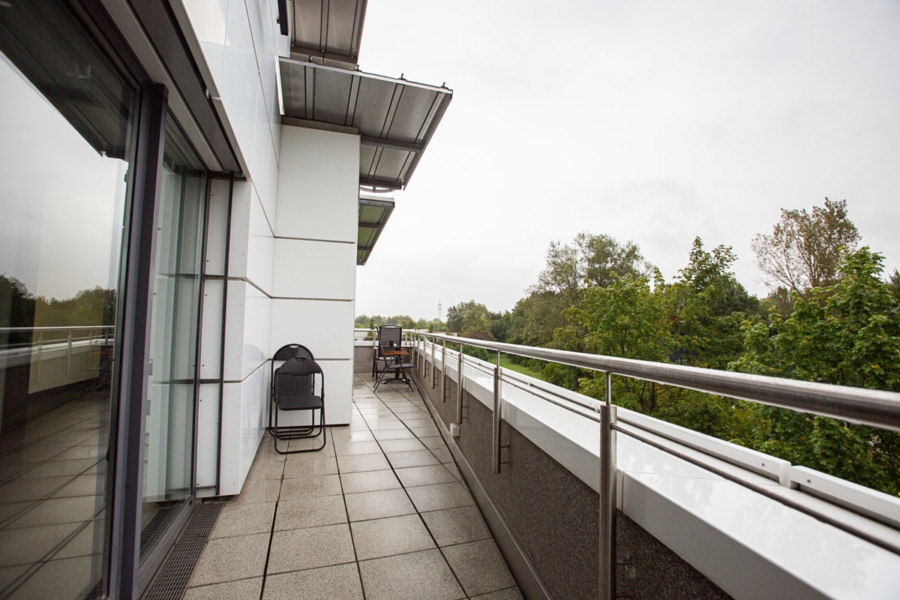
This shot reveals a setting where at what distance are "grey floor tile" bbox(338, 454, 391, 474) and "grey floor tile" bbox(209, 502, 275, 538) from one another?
30.5 inches

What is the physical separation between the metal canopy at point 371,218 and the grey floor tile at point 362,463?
3.94m

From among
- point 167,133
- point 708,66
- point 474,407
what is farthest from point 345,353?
point 708,66

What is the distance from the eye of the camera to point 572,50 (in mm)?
18328

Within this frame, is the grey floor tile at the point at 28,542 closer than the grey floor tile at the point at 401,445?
Yes

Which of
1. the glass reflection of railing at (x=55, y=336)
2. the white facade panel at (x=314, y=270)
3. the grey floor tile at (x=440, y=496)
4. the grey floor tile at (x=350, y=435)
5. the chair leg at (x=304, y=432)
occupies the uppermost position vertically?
the white facade panel at (x=314, y=270)

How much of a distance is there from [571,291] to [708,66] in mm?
16296

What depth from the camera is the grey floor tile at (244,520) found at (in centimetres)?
244

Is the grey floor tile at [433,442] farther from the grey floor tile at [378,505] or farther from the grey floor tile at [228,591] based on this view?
the grey floor tile at [228,591]

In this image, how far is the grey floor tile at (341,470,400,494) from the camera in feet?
10.1

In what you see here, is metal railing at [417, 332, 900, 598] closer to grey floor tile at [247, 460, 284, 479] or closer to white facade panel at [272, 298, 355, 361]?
grey floor tile at [247, 460, 284, 479]

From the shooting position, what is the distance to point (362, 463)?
11.9 ft

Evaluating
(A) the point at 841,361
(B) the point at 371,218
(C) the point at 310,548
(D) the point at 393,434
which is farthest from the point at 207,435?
(A) the point at 841,361

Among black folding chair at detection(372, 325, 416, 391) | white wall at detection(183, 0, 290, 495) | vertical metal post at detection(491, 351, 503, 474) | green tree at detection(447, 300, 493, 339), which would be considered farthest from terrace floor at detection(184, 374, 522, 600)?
green tree at detection(447, 300, 493, 339)

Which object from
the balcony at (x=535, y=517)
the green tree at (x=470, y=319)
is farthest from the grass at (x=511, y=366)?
the green tree at (x=470, y=319)
